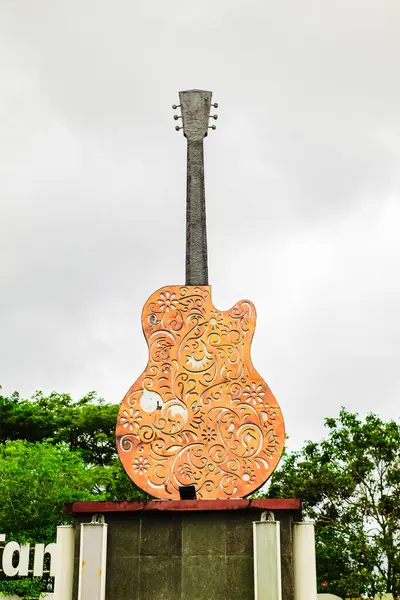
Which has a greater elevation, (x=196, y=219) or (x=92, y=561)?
(x=196, y=219)

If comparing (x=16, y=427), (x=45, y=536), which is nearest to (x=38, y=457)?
(x=45, y=536)

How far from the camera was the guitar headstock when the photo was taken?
16.5 metres

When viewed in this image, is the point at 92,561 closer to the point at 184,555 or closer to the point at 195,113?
the point at 184,555

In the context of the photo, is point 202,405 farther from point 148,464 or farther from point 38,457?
point 38,457

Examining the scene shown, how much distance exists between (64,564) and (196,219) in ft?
22.5

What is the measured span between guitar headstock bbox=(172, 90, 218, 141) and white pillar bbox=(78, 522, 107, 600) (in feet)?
26.5

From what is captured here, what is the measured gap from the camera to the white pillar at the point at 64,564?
11773 mm

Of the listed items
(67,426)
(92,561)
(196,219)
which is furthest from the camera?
(67,426)

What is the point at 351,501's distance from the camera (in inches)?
923

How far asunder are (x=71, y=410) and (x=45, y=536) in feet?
47.9

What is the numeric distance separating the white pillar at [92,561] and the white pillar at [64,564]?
0.27 m

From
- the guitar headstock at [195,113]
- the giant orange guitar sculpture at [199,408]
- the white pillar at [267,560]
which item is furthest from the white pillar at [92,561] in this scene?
the guitar headstock at [195,113]

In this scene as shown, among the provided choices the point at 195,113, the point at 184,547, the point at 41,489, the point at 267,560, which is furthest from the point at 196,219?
the point at 41,489

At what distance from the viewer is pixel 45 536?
2592cm
